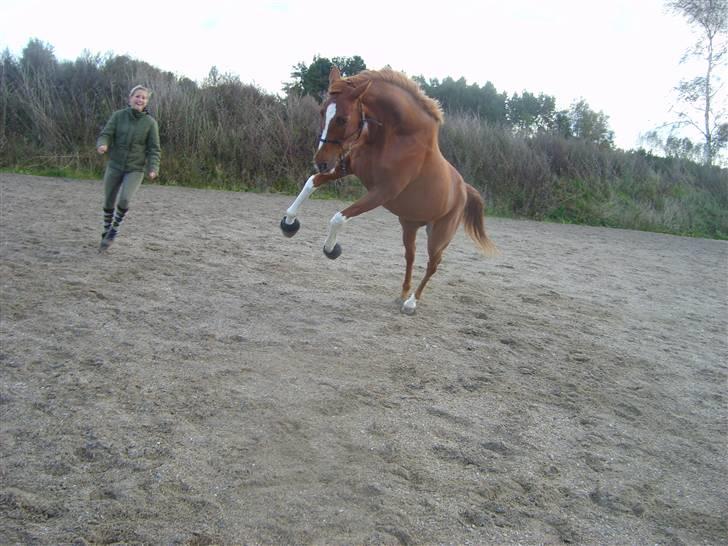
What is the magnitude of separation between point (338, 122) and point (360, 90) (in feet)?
1.06

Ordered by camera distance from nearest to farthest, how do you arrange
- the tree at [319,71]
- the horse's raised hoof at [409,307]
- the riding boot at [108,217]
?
the horse's raised hoof at [409,307] → the riding boot at [108,217] → the tree at [319,71]

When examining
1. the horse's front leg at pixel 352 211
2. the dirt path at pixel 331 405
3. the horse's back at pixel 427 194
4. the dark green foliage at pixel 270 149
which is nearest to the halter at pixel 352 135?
the horse's front leg at pixel 352 211

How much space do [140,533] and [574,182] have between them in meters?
17.7

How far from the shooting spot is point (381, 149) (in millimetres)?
4574

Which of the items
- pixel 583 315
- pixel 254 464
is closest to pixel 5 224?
pixel 254 464

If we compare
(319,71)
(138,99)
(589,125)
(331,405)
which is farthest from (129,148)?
(589,125)

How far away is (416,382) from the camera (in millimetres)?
4121

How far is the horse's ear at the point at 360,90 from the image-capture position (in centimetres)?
420

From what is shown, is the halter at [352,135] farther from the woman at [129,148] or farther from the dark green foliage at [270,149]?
the dark green foliage at [270,149]

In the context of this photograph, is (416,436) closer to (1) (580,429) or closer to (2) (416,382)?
(2) (416,382)

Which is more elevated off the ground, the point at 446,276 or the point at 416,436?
the point at 446,276

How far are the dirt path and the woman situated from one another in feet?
2.40

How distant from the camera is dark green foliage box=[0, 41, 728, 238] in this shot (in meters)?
13.7

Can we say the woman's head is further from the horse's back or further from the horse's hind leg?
the horse's hind leg
